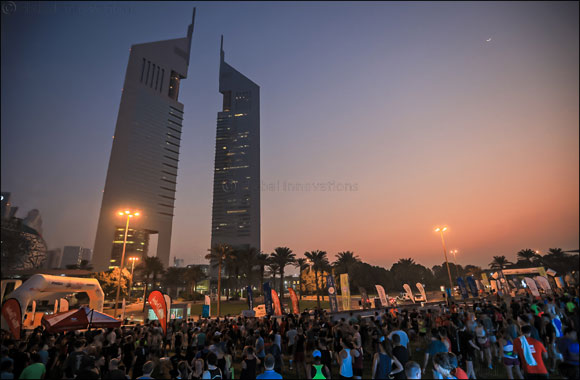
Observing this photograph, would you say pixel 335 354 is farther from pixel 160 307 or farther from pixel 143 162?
pixel 143 162

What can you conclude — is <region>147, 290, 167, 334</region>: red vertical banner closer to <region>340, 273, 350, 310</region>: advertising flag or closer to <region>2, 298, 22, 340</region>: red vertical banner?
<region>2, 298, 22, 340</region>: red vertical banner

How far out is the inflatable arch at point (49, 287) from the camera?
20.2m

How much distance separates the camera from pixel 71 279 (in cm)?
2514

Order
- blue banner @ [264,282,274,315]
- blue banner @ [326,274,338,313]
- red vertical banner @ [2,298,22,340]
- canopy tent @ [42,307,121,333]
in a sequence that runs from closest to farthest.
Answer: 1. canopy tent @ [42,307,121,333]
2. red vertical banner @ [2,298,22,340]
3. blue banner @ [264,282,274,315]
4. blue banner @ [326,274,338,313]

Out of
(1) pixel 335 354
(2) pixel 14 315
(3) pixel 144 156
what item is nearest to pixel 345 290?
(1) pixel 335 354

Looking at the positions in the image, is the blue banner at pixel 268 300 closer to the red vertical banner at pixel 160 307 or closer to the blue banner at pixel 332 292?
the blue banner at pixel 332 292

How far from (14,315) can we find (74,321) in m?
3.43

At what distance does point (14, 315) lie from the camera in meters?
13.9

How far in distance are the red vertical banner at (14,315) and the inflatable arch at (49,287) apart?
18.0 feet

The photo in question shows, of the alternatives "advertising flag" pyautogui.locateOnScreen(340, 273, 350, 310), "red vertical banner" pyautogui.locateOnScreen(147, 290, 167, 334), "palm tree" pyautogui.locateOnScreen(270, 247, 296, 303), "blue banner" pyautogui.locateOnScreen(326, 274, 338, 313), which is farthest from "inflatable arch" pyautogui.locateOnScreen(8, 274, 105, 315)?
"palm tree" pyautogui.locateOnScreen(270, 247, 296, 303)

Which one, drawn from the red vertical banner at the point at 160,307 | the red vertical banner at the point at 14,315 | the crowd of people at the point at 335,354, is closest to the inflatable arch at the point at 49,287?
the red vertical banner at the point at 14,315

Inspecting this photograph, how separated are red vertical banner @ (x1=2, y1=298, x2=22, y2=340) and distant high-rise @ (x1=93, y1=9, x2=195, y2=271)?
138941 mm

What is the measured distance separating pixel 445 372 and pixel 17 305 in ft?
60.8

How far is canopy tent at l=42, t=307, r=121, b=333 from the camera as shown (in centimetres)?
1265
